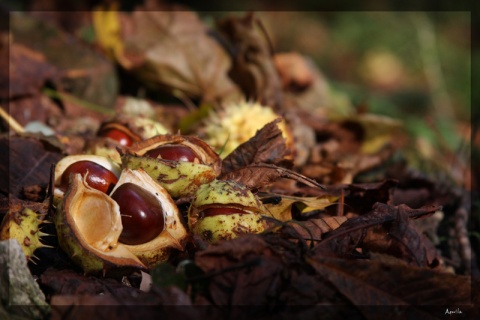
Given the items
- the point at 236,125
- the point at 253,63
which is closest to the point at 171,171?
the point at 236,125

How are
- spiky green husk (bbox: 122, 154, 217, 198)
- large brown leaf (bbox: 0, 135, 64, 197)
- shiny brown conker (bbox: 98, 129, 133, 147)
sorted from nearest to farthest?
spiky green husk (bbox: 122, 154, 217, 198)
large brown leaf (bbox: 0, 135, 64, 197)
shiny brown conker (bbox: 98, 129, 133, 147)

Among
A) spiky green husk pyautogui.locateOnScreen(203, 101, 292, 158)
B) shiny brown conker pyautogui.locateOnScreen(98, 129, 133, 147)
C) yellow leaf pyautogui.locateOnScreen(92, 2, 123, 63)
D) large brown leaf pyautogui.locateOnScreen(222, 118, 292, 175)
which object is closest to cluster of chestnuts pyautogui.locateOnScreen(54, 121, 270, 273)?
large brown leaf pyautogui.locateOnScreen(222, 118, 292, 175)

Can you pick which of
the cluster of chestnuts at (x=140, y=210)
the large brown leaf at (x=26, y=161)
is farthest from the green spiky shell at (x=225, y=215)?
the large brown leaf at (x=26, y=161)

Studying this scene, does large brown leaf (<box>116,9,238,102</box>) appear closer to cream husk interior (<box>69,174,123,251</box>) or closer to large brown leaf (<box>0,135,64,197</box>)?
large brown leaf (<box>0,135,64,197</box>)

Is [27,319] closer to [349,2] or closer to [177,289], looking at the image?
[177,289]

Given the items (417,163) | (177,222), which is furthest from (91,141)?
(417,163)

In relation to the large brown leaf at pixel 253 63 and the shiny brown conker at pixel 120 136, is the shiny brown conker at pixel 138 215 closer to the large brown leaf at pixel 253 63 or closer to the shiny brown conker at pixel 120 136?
the shiny brown conker at pixel 120 136
